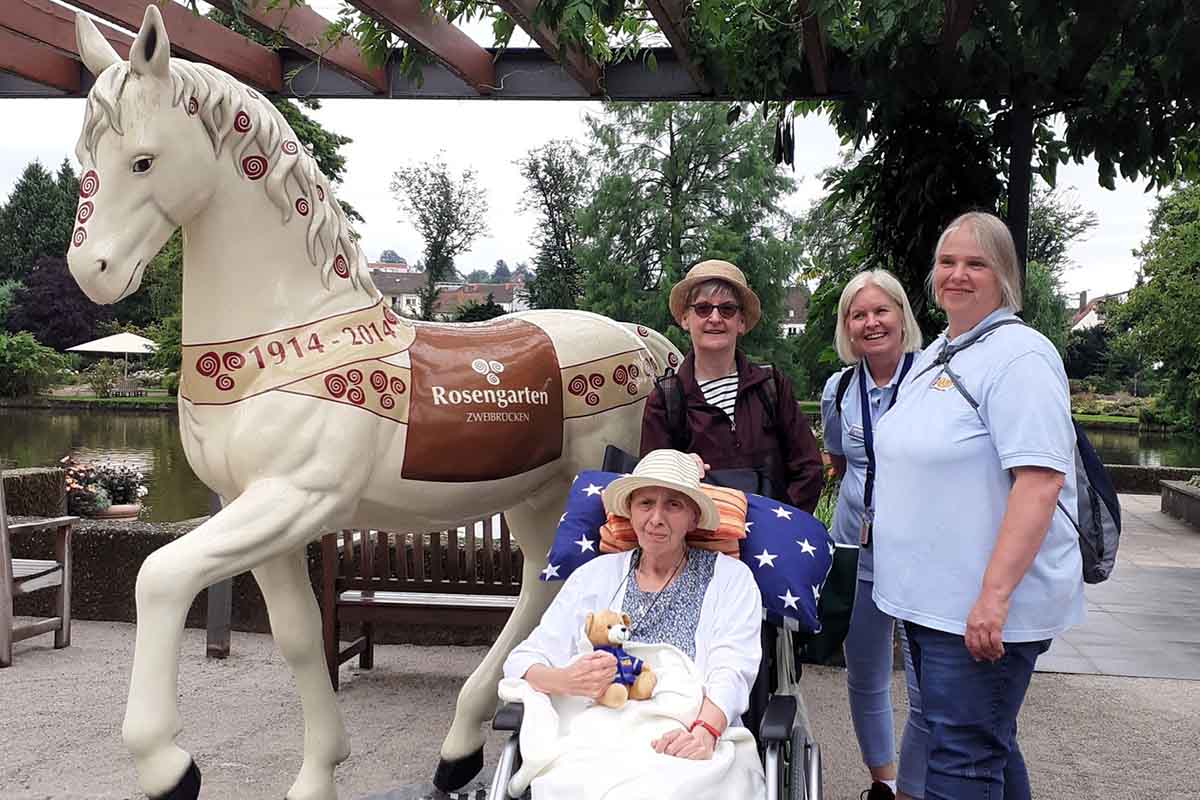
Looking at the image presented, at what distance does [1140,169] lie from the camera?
488 centimetres

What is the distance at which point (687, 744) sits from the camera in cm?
217

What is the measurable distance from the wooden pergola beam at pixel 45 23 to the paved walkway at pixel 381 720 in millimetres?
2767

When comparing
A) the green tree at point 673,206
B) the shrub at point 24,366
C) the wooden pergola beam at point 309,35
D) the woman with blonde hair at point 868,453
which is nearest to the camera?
the woman with blonde hair at point 868,453

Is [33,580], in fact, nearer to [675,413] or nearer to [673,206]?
[675,413]

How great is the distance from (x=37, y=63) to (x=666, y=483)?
11.7 ft

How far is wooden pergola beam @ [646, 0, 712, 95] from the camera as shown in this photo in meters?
3.95

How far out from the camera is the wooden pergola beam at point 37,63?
4.23 m

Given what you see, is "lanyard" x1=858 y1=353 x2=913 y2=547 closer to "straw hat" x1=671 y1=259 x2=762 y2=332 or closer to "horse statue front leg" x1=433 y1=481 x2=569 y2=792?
"straw hat" x1=671 y1=259 x2=762 y2=332

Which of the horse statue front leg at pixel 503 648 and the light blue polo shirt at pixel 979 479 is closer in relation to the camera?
the light blue polo shirt at pixel 979 479

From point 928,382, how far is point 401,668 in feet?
12.2

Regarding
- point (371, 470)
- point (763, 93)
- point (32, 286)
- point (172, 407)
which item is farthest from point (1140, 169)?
point (32, 286)

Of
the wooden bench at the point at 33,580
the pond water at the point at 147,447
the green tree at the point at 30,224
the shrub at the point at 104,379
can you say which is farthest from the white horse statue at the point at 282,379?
the green tree at the point at 30,224

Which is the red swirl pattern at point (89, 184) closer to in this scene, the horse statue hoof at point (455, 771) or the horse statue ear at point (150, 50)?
the horse statue ear at point (150, 50)

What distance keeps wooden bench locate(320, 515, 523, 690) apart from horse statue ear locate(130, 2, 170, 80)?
9.03 feet
